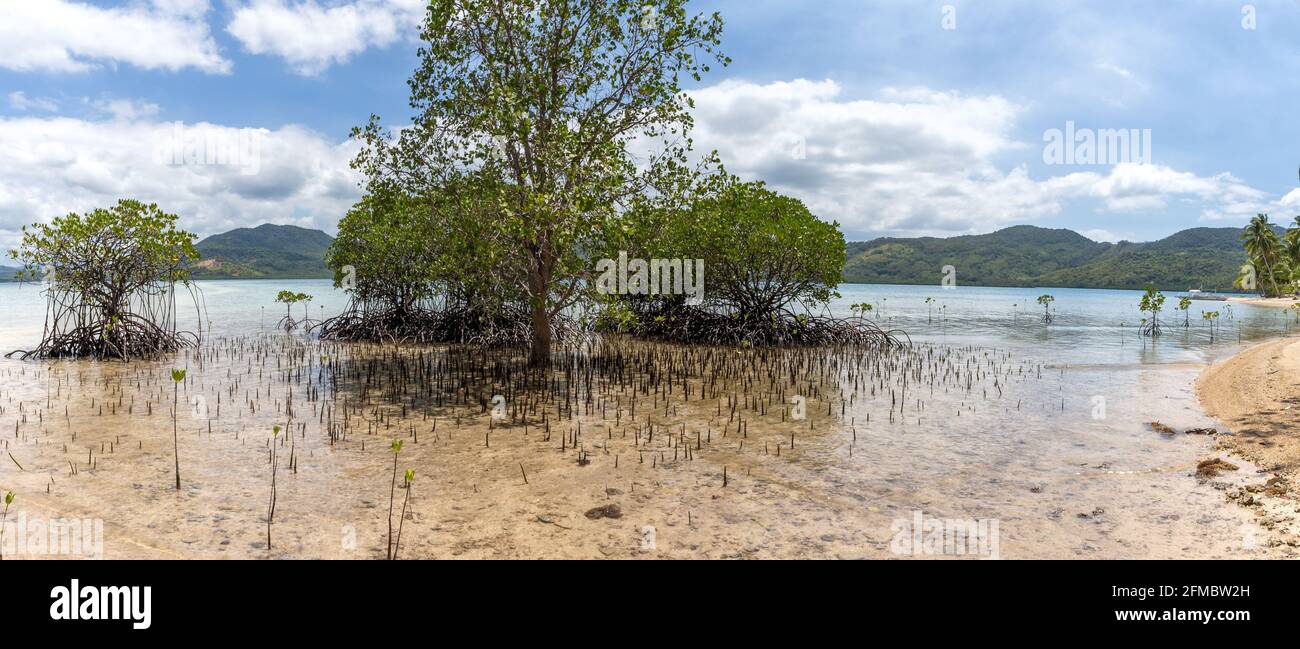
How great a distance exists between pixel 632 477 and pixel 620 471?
11.7 inches

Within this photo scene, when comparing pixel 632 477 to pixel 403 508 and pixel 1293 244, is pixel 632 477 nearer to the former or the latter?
pixel 403 508

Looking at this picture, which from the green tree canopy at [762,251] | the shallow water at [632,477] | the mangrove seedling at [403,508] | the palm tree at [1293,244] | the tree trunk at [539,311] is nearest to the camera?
the mangrove seedling at [403,508]

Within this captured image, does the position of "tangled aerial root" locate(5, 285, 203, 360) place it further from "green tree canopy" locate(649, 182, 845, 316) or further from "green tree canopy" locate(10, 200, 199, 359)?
"green tree canopy" locate(649, 182, 845, 316)

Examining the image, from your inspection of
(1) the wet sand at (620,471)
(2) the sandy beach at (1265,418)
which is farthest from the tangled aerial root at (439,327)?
(2) the sandy beach at (1265,418)

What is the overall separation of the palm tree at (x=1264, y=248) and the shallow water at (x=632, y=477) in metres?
99.0

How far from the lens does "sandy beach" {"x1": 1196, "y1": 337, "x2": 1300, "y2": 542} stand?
7.01 meters

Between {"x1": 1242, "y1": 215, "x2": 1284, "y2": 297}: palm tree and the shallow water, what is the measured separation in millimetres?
99006

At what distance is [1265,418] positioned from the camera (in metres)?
11.1

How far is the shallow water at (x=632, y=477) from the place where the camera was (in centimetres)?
598

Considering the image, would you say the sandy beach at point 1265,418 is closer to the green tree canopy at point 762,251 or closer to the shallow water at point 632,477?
the shallow water at point 632,477
